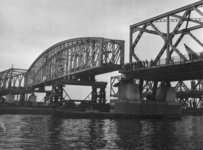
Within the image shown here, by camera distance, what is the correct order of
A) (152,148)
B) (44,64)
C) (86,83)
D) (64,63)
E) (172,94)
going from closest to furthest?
(152,148) → (172,94) → (86,83) → (64,63) → (44,64)

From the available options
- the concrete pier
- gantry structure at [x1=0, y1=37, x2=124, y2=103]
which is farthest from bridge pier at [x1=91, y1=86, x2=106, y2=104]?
the concrete pier

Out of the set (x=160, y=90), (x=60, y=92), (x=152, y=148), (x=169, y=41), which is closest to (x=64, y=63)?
(x=60, y=92)

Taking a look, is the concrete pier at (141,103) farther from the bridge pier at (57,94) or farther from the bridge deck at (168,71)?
the bridge pier at (57,94)

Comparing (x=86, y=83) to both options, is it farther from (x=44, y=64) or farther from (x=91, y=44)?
(x=44, y=64)

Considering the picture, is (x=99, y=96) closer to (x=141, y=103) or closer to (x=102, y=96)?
(x=102, y=96)

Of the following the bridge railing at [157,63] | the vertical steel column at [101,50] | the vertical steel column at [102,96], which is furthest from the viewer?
the vertical steel column at [102,96]

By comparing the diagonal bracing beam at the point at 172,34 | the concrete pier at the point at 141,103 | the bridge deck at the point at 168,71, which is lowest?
the concrete pier at the point at 141,103

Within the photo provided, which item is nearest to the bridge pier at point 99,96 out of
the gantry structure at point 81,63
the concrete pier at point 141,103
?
the gantry structure at point 81,63
